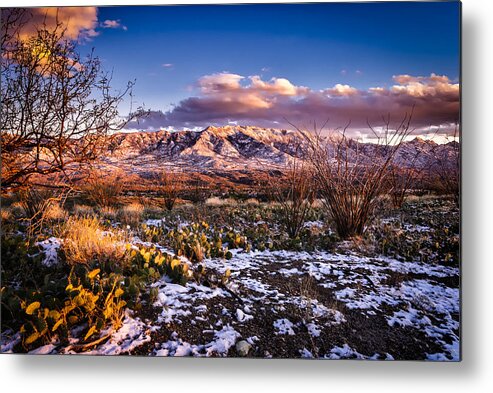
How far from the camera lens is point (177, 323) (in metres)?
2.67

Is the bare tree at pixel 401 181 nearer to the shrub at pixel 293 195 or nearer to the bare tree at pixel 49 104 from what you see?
the shrub at pixel 293 195

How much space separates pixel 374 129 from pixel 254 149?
91 cm

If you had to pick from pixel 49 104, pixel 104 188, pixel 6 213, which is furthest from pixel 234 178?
pixel 6 213

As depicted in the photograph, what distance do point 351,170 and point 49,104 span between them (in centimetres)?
243

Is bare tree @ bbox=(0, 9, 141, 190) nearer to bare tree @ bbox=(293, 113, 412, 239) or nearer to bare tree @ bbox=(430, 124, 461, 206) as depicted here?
bare tree @ bbox=(293, 113, 412, 239)

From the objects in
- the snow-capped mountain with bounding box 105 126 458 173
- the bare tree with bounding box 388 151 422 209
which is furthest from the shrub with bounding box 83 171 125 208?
the bare tree with bounding box 388 151 422 209

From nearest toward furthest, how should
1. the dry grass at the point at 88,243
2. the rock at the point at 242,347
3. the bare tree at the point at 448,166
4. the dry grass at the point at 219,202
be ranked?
the rock at the point at 242,347 → the bare tree at the point at 448,166 → the dry grass at the point at 88,243 → the dry grass at the point at 219,202

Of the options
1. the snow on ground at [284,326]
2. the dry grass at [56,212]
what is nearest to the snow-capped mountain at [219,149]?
the dry grass at [56,212]

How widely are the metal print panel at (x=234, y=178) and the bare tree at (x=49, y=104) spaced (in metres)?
0.01

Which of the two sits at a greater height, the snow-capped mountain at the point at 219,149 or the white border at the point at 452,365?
the snow-capped mountain at the point at 219,149

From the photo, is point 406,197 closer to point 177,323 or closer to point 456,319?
point 456,319

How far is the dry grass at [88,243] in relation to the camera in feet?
9.46

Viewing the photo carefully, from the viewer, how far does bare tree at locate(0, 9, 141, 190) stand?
301cm

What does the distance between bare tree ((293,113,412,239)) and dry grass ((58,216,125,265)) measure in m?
1.65
